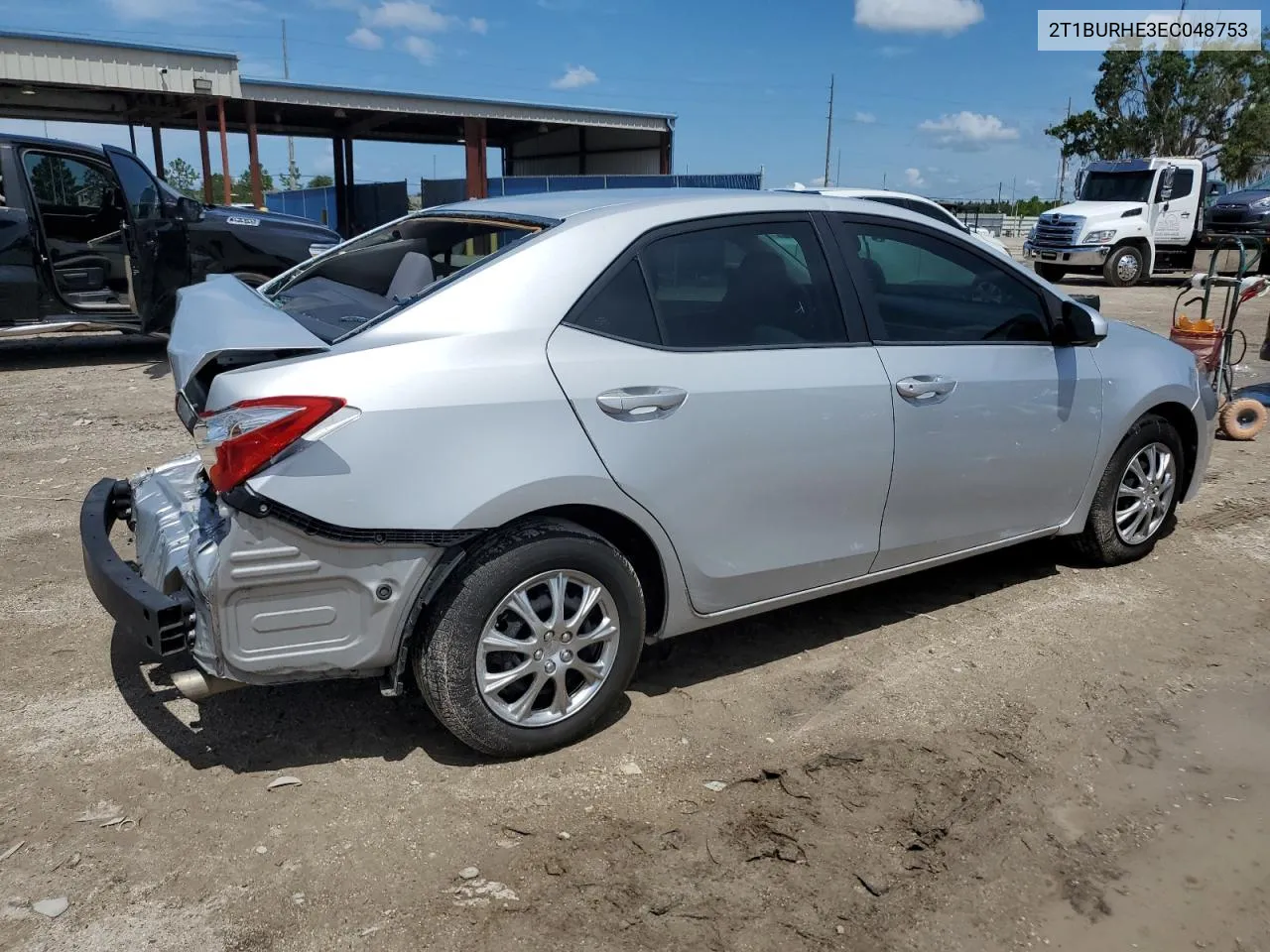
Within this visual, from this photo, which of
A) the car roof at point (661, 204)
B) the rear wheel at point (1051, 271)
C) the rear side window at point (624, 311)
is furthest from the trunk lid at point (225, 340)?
the rear wheel at point (1051, 271)

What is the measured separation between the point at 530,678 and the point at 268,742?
2.92 feet

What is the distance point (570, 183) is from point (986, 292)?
20.7 m

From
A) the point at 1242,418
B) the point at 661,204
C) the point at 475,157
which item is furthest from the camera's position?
the point at 475,157

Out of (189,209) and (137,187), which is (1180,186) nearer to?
(189,209)

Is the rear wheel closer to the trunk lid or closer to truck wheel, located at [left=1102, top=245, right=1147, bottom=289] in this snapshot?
truck wheel, located at [left=1102, top=245, right=1147, bottom=289]

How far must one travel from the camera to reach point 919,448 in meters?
3.72

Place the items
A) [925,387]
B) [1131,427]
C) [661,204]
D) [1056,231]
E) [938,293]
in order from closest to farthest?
[661,204] < [925,387] < [938,293] < [1131,427] < [1056,231]

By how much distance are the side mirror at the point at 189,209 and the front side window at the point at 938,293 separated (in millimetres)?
7857

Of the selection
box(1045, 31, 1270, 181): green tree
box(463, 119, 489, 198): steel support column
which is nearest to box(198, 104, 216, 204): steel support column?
box(463, 119, 489, 198): steel support column

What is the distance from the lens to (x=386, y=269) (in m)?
3.97

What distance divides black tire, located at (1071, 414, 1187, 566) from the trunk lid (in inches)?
135

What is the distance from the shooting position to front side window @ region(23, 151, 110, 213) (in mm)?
9281

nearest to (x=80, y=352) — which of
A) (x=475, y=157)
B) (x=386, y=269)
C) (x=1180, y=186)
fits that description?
(x=386, y=269)

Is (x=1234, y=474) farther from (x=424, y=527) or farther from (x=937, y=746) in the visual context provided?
(x=424, y=527)
